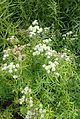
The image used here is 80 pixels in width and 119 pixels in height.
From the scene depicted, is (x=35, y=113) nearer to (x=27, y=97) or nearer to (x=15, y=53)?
(x=27, y=97)

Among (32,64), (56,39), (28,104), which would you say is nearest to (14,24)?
(56,39)

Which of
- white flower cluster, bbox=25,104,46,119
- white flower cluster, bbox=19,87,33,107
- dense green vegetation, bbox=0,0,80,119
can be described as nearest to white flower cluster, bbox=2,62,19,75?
dense green vegetation, bbox=0,0,80,119

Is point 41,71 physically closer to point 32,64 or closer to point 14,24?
point 32,64

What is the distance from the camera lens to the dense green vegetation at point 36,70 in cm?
230

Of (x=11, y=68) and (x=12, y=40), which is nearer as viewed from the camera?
(x=11, y=68)

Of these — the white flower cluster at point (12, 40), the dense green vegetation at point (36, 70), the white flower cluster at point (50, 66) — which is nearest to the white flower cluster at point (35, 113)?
the dense green vegetation at point (36, 70)

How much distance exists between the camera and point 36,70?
2.42m

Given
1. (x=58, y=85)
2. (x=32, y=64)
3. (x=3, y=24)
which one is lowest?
(x=58, y=85)

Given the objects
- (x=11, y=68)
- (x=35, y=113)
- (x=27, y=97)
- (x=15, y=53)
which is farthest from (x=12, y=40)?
(x=35, y=113)

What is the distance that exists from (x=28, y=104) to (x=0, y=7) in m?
0.81

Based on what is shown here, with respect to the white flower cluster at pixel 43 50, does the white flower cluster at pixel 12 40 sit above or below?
above

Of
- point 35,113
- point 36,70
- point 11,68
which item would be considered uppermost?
point 11,68

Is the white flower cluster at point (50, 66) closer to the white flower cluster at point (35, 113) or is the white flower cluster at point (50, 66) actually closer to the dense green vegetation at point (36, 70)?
the dense green vegetation at point (36, 70)

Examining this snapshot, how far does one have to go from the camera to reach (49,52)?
7.53ft
